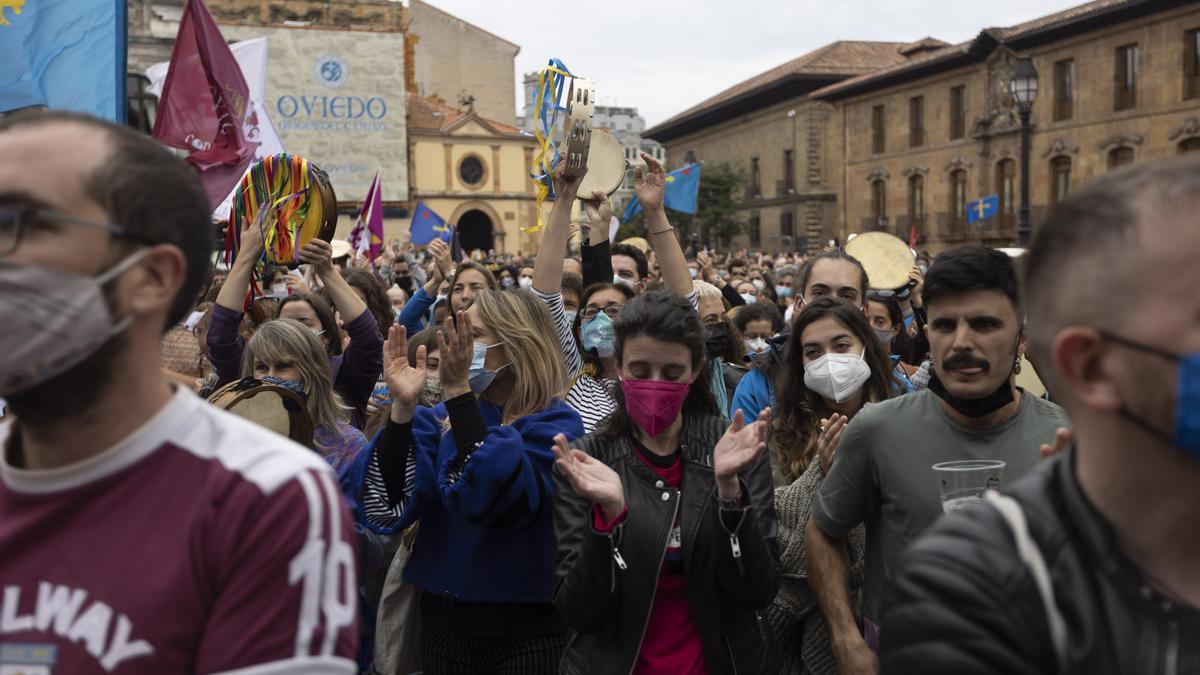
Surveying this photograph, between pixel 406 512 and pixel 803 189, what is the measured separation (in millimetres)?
46483

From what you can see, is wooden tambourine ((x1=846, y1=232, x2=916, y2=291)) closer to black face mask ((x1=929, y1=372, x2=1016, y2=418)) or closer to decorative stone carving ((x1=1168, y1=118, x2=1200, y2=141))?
Answer: black face mask ((x1=929, y1=372, x2=1016, y2=418))

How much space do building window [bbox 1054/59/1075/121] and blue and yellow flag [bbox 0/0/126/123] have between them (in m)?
33.1

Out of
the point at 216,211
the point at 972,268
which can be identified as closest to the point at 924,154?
→ the point at 216,211

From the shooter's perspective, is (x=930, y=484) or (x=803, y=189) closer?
(x=930, y=484)

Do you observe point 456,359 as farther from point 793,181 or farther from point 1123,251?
point 793,181

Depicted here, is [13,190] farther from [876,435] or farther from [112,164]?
[876,435]

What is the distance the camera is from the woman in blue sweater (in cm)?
346

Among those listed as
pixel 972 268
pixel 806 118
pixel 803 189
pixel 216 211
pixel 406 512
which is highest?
pixel 806 118

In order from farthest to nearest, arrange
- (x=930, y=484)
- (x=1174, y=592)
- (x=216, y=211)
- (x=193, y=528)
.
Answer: (x=216, y=211) → (x=930, y=484) → (x=193, y=528) → (x=1174, y=592)

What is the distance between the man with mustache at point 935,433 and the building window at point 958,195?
38019mm

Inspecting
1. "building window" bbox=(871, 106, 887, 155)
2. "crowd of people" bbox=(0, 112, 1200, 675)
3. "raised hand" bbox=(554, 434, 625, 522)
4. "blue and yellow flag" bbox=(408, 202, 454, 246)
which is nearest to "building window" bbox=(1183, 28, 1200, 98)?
"building window" bbox=(871, 106, 887, 155)

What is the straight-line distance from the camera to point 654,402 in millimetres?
3346

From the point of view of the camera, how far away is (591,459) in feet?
10.2

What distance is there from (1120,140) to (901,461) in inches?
1310
